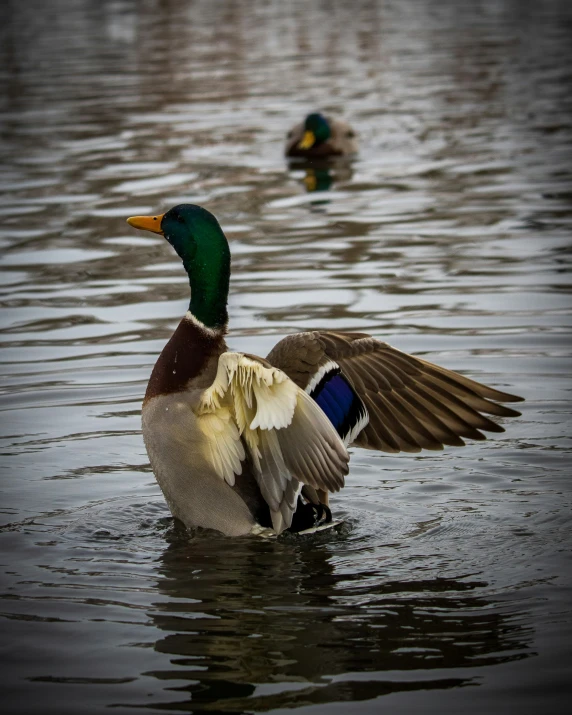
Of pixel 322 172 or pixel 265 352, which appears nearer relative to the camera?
pixel 265 352

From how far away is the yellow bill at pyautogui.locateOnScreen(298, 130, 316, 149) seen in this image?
14852 millimetres

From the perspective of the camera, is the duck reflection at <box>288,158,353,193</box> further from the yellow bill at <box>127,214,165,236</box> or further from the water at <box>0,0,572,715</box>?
the yellow bill at <box>127,214,165,236</box>

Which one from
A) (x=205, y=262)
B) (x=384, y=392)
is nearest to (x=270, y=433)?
(x=384, y=392)

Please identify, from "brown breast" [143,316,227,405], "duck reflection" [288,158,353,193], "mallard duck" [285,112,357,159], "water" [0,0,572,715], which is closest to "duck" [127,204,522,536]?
"brown breast" [143,316,227,405]

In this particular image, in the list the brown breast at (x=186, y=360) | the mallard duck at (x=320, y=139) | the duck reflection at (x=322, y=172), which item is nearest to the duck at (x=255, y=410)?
the brown breast at (x=186, y=360)

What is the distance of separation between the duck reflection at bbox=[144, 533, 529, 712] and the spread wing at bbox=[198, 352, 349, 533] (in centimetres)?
35

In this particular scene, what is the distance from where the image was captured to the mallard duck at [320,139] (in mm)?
14797

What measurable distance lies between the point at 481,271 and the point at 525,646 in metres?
5.85

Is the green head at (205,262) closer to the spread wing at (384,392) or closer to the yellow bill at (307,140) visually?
the spread wing at (384,392)

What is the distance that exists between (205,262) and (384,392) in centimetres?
96

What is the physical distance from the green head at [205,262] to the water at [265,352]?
99 centimetres

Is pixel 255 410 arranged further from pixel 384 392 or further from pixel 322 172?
pixel 322 172

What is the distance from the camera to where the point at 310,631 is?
14.9 ft

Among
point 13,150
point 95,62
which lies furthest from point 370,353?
point 95,62
